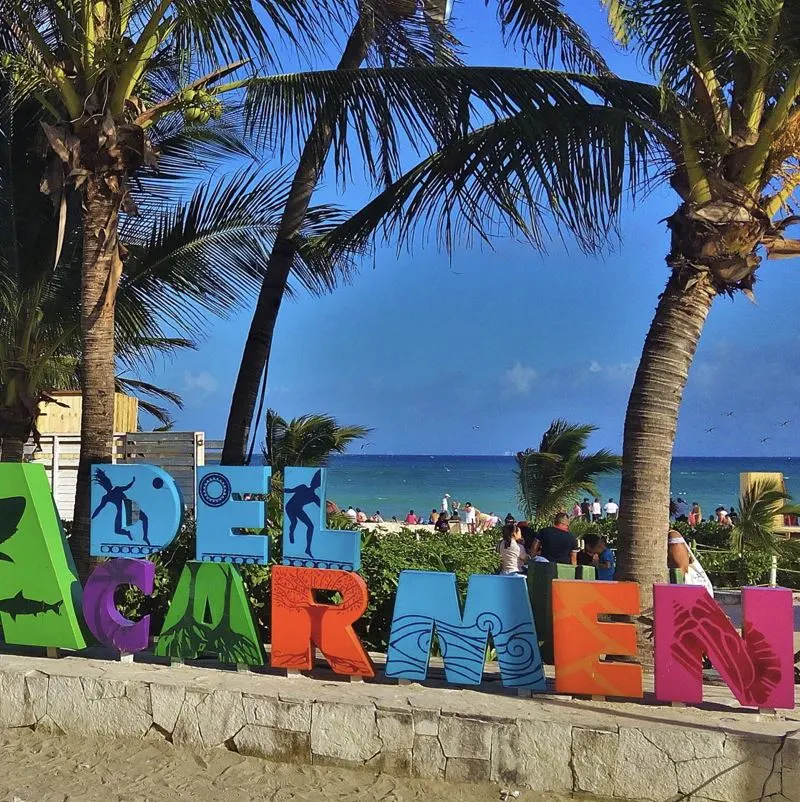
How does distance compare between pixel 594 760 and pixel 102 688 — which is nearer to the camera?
pixel 594 760

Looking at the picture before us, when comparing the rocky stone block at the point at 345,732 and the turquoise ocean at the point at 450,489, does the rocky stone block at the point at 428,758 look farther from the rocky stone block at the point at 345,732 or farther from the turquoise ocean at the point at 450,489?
the turquoise ocean at the point at 450,489

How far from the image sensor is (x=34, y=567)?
23.0 feet

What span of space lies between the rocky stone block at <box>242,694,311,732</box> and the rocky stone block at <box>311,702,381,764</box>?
6 cm

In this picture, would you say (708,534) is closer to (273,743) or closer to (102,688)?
(273,743)

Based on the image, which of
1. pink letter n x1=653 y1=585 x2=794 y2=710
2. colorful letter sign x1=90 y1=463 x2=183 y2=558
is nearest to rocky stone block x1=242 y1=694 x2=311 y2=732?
colorful letter sign x1=90 y1=463 x2=183 y2=558

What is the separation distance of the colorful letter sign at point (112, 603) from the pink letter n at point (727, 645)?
3.78 meters

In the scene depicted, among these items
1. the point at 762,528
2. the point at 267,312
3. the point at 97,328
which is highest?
the point at 267,312

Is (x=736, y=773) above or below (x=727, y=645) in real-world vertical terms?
below

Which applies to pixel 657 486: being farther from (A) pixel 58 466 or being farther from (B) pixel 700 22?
(A) pixel 58 466

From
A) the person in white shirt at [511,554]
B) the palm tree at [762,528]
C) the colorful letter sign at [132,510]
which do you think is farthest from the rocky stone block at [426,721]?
the palm tree at [762,528]

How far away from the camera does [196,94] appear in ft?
25.8

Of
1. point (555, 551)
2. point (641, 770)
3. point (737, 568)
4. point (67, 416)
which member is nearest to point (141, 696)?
point (641, 770)

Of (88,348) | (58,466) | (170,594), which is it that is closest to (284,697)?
(170,594)

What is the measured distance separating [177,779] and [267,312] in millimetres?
5796
